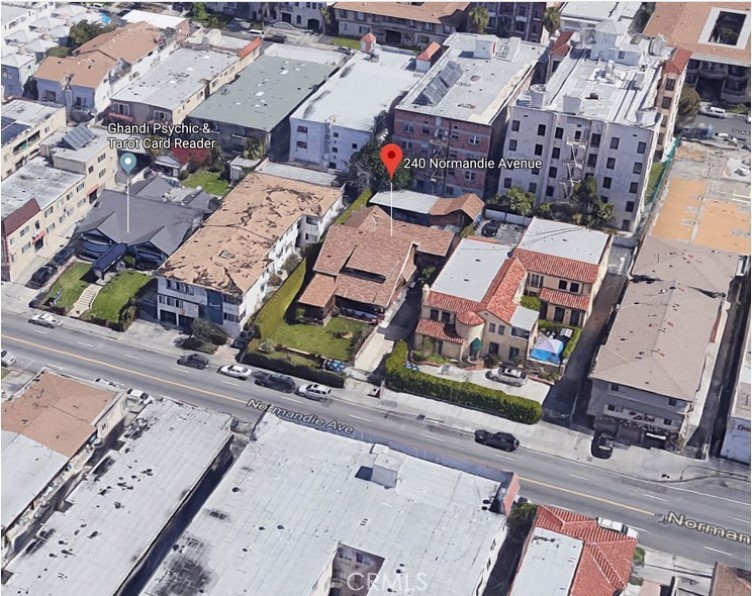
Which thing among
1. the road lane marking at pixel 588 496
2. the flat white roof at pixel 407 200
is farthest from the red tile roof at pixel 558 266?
the road lane marking at pixel 588 496

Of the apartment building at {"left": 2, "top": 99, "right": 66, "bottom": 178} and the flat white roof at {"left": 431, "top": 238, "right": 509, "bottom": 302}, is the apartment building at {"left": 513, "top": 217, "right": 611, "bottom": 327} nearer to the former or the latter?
the flat white roof at {"left": 431, "top": 238, "right": 509, "bottom": 302}

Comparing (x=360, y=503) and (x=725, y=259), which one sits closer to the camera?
(x=360, y=503)

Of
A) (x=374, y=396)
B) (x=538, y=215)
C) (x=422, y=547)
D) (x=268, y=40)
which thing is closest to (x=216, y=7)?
(x=268, y=40)

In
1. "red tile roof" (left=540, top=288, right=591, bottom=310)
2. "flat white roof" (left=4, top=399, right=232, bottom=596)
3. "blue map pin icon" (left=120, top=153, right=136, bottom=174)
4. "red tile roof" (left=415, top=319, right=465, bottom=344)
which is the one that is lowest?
"flat white roof" (left=4, top=399, right=232, bottom=596)

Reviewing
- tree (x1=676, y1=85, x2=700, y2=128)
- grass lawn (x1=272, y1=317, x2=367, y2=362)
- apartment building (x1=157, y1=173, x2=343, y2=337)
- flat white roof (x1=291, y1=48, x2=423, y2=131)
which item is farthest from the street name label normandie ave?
tree (x1=676, y1=85, x2=700, y2=128)

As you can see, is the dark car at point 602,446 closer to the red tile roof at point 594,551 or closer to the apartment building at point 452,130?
the red tile roof at point 594,551

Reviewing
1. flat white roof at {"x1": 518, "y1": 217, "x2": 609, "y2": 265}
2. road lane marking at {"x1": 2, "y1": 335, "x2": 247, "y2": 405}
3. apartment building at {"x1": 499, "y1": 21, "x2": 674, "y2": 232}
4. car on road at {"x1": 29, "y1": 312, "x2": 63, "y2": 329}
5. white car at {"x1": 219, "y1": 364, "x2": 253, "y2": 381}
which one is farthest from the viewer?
apartment building at {"x1": 499, "y1": 21, "x2": 674, "y2": 232}

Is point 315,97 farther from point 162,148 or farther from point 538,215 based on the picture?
point 538,215
